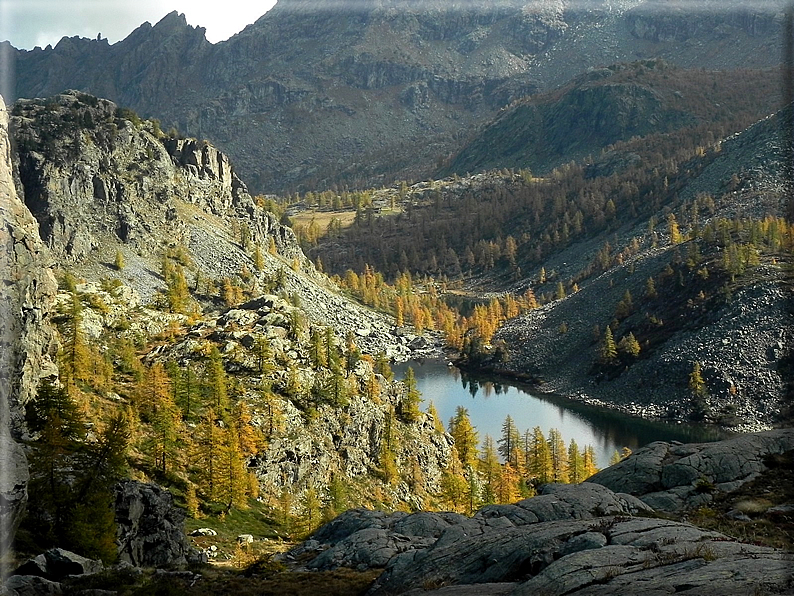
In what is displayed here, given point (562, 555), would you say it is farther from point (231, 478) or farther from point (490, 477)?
point (490, 477)

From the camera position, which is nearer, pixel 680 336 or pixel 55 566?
pixel 55 566

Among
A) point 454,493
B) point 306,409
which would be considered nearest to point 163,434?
point 306,409

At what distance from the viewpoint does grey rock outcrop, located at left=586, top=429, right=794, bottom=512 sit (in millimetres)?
36219

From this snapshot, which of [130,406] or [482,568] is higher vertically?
[130,406]

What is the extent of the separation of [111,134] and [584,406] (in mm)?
111480

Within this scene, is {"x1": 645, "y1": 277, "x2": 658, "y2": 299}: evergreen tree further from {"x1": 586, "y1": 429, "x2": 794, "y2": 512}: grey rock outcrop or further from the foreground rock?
the foreground rock

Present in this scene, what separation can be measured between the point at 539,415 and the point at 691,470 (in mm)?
83946

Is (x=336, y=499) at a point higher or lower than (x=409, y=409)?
lower

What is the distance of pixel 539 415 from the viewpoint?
121188 millimetres

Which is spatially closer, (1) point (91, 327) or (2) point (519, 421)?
(1) point (91, 327)

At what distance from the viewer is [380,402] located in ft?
265

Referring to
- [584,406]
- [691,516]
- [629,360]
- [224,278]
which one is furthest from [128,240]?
[691,516]

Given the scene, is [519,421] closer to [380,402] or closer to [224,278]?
[380,402]

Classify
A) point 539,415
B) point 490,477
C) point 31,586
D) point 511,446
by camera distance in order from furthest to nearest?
1. point 539,415
2. point 511,446
3. point 490,477
4. point 31,586
